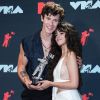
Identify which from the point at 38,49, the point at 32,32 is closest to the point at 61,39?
the point at 38,49

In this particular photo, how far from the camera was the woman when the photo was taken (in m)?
2.04

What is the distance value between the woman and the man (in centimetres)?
9

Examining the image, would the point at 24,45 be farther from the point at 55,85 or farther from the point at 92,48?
the point at 92,48

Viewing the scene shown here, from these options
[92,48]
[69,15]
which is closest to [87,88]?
[92,48]

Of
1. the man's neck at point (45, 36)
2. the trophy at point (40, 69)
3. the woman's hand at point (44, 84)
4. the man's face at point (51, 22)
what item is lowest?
the woman's hand at point (44, 84)

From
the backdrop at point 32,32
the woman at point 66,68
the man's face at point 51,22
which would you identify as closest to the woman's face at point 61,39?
the woman at point 66,68

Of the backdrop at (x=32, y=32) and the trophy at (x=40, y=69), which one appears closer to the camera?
the trophy at (x=40, y=69)

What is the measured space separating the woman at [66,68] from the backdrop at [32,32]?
1.78ft

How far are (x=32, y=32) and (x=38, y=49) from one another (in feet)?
1.80

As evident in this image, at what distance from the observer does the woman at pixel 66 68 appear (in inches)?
80.1

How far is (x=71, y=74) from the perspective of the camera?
2021 millimetres

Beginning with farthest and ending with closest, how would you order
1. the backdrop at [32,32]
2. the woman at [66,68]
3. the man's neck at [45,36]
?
the backdrop at [32,32] → the man's neck at [45,36] → the woman at [66,68]

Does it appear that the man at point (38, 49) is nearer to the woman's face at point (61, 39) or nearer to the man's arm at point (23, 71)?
the man's arm at point (23, 71)

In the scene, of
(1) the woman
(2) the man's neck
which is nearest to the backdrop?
(2) the man's neck
